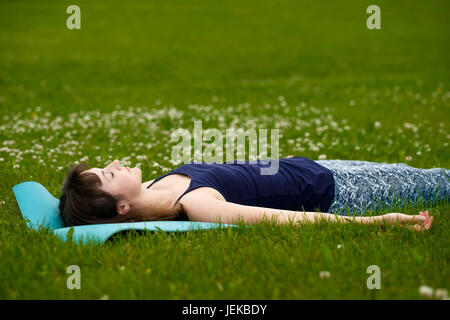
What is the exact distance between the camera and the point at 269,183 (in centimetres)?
486

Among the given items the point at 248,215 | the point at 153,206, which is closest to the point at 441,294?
the point at 248,215

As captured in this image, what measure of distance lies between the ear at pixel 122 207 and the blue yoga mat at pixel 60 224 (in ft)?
0.66

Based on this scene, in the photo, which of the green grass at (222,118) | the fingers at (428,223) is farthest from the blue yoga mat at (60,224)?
the fingers at (428,223)

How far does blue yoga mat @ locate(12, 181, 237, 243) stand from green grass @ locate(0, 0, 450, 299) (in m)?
0.09

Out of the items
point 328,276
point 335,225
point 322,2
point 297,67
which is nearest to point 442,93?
point 297,67

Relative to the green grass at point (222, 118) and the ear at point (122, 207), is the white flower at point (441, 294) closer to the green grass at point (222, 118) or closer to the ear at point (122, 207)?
the green grass at point (222, 118)

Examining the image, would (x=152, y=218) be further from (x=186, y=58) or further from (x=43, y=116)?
(x=186, y=58)

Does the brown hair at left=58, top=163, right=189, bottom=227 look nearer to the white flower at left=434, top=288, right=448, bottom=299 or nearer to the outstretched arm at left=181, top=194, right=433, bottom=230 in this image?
the outstretched arm at left=181, top=194, right=433, bottom=230

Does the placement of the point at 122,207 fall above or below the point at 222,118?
below

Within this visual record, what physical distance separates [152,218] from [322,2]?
114ft

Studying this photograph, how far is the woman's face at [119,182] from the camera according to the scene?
14.1 ft

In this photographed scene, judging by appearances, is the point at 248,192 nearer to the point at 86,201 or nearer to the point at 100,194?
the point at 100,194

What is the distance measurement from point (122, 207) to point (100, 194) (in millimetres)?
239

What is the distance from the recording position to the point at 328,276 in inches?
129
